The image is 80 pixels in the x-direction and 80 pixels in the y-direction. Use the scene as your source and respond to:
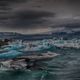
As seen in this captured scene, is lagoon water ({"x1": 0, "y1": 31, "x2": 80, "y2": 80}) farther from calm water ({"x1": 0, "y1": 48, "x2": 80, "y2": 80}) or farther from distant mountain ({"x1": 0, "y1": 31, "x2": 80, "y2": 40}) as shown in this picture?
distant mountain ({"x1": 0, "y1": 31, "x2": 80, "y2": 40})

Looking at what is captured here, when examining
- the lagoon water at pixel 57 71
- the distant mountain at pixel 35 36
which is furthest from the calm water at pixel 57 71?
the distant mountain at pixel 35 36

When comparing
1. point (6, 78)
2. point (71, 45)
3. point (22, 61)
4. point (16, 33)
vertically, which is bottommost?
point (6, 78)

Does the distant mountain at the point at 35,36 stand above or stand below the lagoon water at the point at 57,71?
above

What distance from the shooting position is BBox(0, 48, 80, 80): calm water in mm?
1889

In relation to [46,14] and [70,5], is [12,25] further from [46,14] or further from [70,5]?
[70,5]

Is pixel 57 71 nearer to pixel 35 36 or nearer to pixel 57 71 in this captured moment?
pixel 57 71

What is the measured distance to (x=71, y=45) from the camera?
1.94m

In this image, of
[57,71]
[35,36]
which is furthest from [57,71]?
[35,36]

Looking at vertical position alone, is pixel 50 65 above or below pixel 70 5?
below

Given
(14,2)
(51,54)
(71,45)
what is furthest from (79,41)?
(14,2)

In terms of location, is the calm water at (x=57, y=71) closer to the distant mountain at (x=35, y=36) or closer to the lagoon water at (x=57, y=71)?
the lagoon water at (x=57, y=71)

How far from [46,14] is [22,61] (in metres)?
0.47

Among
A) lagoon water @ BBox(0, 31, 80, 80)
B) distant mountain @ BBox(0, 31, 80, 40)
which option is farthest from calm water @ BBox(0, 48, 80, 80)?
distant mountain @ BBox(0, 31, 80, 40)

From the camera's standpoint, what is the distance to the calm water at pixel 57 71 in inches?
74.4
